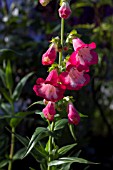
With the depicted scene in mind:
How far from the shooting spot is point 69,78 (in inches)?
44.5

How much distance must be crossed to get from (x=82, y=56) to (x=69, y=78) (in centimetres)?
7

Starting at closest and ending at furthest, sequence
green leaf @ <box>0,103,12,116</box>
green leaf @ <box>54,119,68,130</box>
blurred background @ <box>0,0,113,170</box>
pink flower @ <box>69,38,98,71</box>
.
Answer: pink flower @ <box>69,38,98,71</box>, green leaf @ <box>54,119,68,130</box>, green leaf @ <box>0,103,12,116</box>, blurred background @ <box>0,0,113,170</box>

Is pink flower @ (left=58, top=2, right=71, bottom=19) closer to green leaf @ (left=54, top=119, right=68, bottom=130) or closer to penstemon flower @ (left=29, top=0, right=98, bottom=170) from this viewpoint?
penstemon flower @ (left=29, top=0, right=98, bottom=170)

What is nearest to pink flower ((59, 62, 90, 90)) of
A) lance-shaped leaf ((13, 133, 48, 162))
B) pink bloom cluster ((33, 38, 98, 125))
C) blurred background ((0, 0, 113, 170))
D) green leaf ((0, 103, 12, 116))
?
pink bloom cluster ((33, 38, 98, 125))

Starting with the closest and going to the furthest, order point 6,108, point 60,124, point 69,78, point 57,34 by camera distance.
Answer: point 69,78 < point 60,124 < point 6,108 < point 57,34

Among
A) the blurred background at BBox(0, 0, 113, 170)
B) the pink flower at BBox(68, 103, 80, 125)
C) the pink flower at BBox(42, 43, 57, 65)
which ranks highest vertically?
the pink flower at BBox(42, 43, 57, 65)

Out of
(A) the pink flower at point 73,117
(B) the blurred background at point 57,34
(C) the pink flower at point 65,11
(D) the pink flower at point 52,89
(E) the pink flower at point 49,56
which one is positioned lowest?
(B) the blurred background at point 57,34

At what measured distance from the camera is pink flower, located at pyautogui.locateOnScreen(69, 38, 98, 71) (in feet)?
3.70

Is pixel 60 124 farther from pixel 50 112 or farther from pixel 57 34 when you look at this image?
pixel 57 34

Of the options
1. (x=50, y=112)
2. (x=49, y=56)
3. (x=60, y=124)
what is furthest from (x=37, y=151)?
(x=49, y=56)

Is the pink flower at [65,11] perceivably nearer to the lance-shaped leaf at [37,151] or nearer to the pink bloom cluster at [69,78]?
the pink bloom cluster at [69,78]

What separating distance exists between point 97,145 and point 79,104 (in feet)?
1.57

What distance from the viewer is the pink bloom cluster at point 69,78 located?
3.72 feet

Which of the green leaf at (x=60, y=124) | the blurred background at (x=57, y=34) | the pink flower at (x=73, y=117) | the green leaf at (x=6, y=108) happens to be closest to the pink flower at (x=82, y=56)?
the pink flower at (x=73, y=117)
